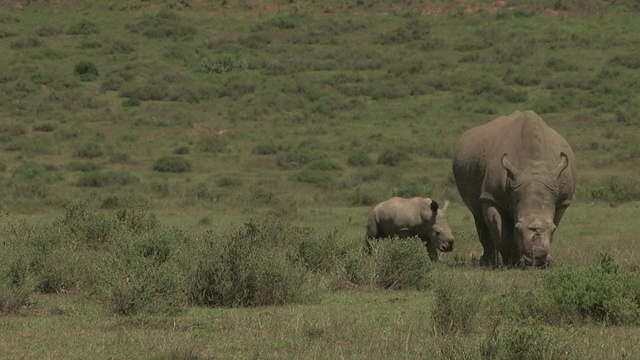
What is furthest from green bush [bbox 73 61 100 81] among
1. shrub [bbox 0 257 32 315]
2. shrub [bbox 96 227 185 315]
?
shrub [bbox 96 227 185 315]

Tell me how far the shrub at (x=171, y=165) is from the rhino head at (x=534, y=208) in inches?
762

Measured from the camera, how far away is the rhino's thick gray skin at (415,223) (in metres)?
16.2

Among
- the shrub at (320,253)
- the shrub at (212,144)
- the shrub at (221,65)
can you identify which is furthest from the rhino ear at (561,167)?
the shrub at (221,65)

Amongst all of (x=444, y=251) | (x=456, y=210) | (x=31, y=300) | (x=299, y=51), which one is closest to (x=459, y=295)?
(x=31, y=300)

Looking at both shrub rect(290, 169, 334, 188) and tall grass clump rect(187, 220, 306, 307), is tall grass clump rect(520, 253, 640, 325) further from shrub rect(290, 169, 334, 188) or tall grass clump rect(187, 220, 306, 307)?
shrub rect(290, 169, 334, 188)

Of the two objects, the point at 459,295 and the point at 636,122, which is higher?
the point at 459,295

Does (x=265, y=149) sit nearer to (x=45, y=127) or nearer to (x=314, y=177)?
(x=314, y=177)

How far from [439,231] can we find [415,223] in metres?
0.57

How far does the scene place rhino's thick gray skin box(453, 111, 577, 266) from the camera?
Result: 13539mm

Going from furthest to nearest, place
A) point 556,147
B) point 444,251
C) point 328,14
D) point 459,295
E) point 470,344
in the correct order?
1. point 328,14
2. point 444,251
3. point 556,147
4. point 459,295
5. point 470,344

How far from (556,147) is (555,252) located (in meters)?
1.65

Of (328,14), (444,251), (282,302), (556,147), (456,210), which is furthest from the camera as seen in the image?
(328,14)

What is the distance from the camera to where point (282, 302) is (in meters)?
11.2

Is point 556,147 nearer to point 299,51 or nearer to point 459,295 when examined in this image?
point 459,295
